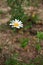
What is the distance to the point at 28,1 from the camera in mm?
4500

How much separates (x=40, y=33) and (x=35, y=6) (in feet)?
2.87

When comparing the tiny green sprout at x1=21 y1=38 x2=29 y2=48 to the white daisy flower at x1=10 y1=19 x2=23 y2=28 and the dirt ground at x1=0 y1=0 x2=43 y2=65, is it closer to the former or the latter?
the dirt ground at x1=0 y1=0 x2=43 y2=65

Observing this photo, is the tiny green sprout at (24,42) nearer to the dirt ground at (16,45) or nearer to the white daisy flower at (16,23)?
the dirt ground at (16,45)

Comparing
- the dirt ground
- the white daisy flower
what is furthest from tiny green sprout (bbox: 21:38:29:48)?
the white daisy flower

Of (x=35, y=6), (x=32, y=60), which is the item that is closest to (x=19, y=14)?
(x=35, y=6)

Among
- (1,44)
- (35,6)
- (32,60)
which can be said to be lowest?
(32,60)

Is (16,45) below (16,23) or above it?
below

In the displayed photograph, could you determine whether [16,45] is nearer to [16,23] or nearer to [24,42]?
[24,42]

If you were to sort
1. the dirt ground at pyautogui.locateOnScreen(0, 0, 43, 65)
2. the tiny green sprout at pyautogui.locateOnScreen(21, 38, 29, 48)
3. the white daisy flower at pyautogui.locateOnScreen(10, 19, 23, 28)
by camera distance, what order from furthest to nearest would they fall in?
1. the white daisy flower at pyautogui.locateOnScreen(10, 19, 23, 28)
2. the tiny green sprout at pyautogui.locateOnScreen(21, 38, 29, 48)
3. the dirt ground at pyautogui.locateOnScreen(0, 0, 43, 65)

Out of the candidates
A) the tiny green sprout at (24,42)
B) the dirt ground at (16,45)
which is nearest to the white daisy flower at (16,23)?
the dirt ground at (16,45)

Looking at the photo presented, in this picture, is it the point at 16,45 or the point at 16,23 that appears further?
the point at 16,23

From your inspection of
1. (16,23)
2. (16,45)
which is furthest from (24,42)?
(16,23)

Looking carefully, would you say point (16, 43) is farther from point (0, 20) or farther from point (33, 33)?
point (0, 20)

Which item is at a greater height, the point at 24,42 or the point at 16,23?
the point at 16,23
